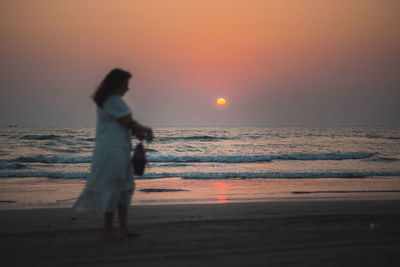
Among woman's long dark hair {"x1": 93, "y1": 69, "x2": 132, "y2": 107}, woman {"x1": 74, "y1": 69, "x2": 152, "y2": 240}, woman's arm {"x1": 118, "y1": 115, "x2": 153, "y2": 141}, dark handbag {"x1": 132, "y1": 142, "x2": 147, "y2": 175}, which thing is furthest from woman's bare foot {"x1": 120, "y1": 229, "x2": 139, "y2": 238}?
woman's long dark hair {"x1": 93, "y1": 69, "x2": 132, "y2": 107}

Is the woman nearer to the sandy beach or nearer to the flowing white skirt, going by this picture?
the flowing white skirt

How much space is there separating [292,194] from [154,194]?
3258 mm

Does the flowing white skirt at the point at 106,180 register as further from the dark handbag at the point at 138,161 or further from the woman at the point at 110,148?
the dark handbag at the point at 138,161

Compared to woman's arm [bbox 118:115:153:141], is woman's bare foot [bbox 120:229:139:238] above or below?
below

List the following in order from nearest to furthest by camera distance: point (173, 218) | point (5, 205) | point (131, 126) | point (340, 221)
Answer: point (131, 126) → point (340, 221) → point (173, 218) → point (5, 205)

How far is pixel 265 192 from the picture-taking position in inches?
348

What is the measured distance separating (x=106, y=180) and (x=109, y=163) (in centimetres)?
18

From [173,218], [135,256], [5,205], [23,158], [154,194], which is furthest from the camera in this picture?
[23,158]

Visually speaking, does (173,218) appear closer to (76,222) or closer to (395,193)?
(76,222)

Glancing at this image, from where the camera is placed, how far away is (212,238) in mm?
3883

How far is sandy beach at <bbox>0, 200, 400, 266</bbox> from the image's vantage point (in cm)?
316

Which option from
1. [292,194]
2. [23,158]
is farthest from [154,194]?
[23,158]

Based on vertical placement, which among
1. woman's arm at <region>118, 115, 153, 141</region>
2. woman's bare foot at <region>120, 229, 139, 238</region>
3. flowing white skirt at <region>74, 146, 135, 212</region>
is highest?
woman's arm at <region>118, 115, 153, 141</region>

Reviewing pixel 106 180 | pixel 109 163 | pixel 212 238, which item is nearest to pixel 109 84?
pixel 109 163
